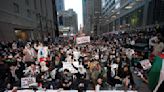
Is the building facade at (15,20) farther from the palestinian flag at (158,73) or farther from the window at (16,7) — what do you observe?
the palestinian flag at (158,73)

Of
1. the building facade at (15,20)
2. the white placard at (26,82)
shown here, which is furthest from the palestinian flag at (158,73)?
the building facade at (15,20)

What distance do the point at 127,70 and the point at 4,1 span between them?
912 inches

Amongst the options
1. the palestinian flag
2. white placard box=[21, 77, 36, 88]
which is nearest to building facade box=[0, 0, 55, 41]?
white placard box=[21, 77, 36, 88]

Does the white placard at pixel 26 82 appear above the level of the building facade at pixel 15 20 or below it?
below

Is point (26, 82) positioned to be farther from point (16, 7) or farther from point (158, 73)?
point (16, 7)

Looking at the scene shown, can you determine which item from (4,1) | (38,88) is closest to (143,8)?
(4,1)

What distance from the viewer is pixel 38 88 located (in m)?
8.23

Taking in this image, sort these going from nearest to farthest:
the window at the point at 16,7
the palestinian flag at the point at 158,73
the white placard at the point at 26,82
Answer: the palestinian flag at the point at 158,73 → the white placard at the point at 26,82 → the window at the point at 16,7

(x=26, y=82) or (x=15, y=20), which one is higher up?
(x=15, y=20)

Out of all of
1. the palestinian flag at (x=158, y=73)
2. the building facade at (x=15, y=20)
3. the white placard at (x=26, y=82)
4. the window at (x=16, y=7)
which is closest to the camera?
the palestinian flag at (x=158, y=73)

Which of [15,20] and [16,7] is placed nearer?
[15,20]

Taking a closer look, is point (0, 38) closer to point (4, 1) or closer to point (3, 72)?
point (4, 1)

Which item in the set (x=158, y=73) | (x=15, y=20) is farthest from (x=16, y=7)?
(x=158, y=73)

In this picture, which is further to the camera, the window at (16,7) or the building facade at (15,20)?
the window at (16,7)
